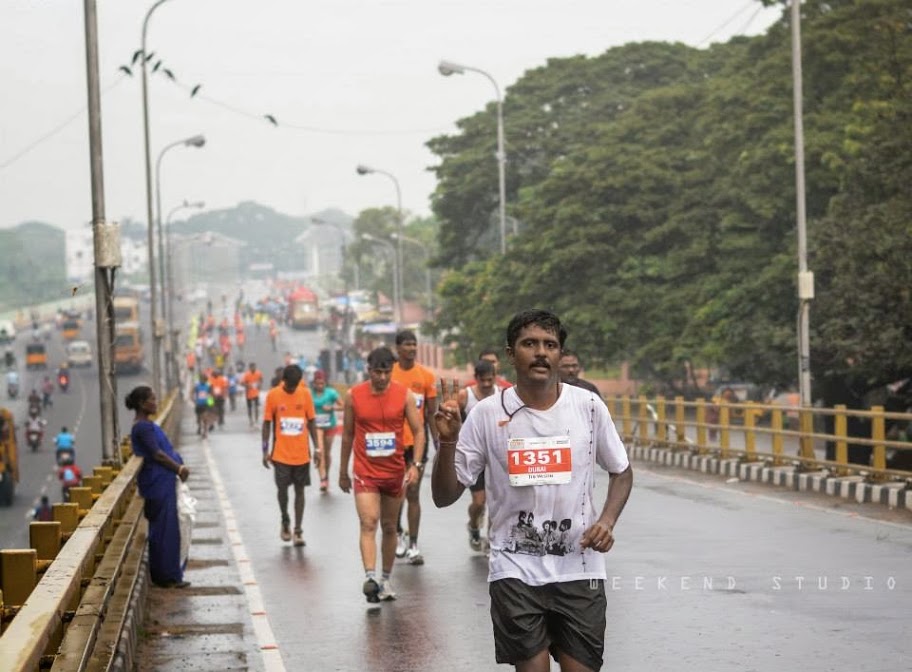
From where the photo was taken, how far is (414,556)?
14.7 meters

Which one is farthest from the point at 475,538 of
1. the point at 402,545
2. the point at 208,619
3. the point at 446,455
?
the point at 446,455

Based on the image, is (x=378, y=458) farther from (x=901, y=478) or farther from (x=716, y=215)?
(x=716, y=215)

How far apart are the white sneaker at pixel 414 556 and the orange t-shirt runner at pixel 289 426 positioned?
236cm

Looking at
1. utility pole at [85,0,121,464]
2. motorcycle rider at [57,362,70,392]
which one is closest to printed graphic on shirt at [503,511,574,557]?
utility pole at [85,0,121,464]

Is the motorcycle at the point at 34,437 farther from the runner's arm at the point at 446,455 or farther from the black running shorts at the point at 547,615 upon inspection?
the black running shorts at the point at 547,615

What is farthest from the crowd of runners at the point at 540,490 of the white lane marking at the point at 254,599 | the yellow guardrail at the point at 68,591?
the white lane marking at the point at 254,599

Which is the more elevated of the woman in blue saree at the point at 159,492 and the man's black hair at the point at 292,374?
the man's black hair at the point at 292,374

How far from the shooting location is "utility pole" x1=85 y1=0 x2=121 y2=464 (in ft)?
58.5

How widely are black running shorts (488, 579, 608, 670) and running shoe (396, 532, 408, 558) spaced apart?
28.4 feet

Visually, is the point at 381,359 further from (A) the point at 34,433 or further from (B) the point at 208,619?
(A) the point at 34,433

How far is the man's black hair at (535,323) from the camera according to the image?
6.46 metres

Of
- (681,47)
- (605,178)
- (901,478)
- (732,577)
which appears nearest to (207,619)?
(732,577)

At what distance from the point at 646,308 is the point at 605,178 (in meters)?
4.31

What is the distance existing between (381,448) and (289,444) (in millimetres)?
4389
